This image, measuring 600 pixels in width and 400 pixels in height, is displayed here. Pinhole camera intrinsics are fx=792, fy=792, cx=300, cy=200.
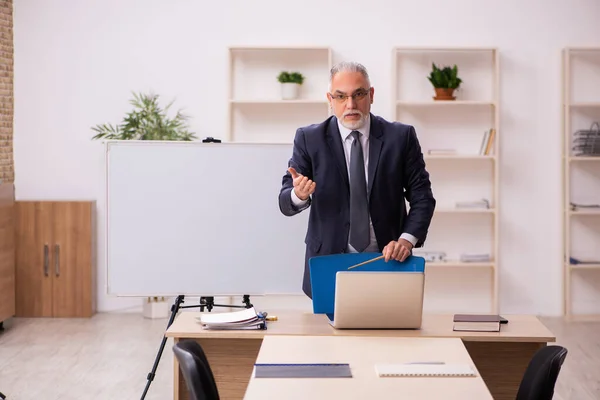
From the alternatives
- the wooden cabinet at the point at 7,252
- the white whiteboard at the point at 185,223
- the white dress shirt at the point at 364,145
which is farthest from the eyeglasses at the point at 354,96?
the wooden cabinet at the point at 7,252

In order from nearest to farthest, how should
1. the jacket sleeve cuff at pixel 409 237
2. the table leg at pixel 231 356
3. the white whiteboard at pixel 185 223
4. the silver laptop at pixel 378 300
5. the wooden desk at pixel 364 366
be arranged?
the wooden desk at pixel 364 366 < the silver laptop at pixel 378 300 < the table leg at pixel 231 356 < the jacket sleeve cuff at pixel 409 237 < the white whiteboard at pixel 185 223

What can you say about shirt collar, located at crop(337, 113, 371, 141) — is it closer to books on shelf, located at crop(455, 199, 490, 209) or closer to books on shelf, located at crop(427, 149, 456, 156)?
books on shelf, located at crop(427, 149, 456, 156)

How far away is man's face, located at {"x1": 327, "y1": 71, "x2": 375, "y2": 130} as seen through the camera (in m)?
2.96

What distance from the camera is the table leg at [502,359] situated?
111 inches

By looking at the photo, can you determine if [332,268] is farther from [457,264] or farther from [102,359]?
[457,264]

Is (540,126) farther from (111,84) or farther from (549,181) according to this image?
(111,84)

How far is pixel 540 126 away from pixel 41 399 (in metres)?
4.66

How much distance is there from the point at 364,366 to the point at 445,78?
4.73m

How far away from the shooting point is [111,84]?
6.92m

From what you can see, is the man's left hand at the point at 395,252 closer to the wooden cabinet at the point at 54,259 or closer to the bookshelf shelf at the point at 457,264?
the bookshelf shelf at the point at 457,264

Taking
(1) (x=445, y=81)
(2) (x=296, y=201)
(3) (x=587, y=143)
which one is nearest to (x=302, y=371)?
(2) (x=296, y=201)

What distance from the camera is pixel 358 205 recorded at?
3135mm

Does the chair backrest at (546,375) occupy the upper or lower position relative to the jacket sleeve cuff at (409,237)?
lower

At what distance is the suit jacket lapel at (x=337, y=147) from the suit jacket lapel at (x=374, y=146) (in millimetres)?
99
